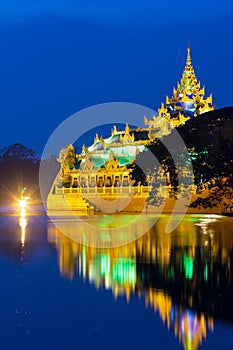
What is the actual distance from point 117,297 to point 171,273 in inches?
113

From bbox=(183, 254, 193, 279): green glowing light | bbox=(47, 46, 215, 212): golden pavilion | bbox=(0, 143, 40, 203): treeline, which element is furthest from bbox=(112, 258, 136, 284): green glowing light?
bbox=(0, 143, 40, 203): treeline

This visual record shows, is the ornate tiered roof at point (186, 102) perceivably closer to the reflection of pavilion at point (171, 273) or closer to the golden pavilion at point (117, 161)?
the golden pavilion at point (117, 161)

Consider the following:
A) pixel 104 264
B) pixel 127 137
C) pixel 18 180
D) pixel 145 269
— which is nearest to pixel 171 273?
pixel 145 269

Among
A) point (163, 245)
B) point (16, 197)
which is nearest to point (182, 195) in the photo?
point (163, 245)

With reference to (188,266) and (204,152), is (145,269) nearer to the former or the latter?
(188,266)

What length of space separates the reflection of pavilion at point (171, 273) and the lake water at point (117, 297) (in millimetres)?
16

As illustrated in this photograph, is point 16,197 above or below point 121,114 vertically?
below

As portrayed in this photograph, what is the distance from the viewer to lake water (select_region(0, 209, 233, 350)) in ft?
28.8

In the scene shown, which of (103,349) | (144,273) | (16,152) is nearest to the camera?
(103,349)

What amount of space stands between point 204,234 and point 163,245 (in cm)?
406

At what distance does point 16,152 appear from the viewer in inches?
4055

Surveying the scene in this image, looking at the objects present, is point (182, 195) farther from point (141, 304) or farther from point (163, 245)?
point (141, 304)

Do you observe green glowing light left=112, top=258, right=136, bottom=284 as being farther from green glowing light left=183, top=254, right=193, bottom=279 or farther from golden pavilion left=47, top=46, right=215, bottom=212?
golden pavilion left=47, top=46, right=215, bottom=212

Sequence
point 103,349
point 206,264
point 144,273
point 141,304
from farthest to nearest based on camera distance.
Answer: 1. point 206,264
2. point 144,273
3. point 141,304
4. point 103,349
